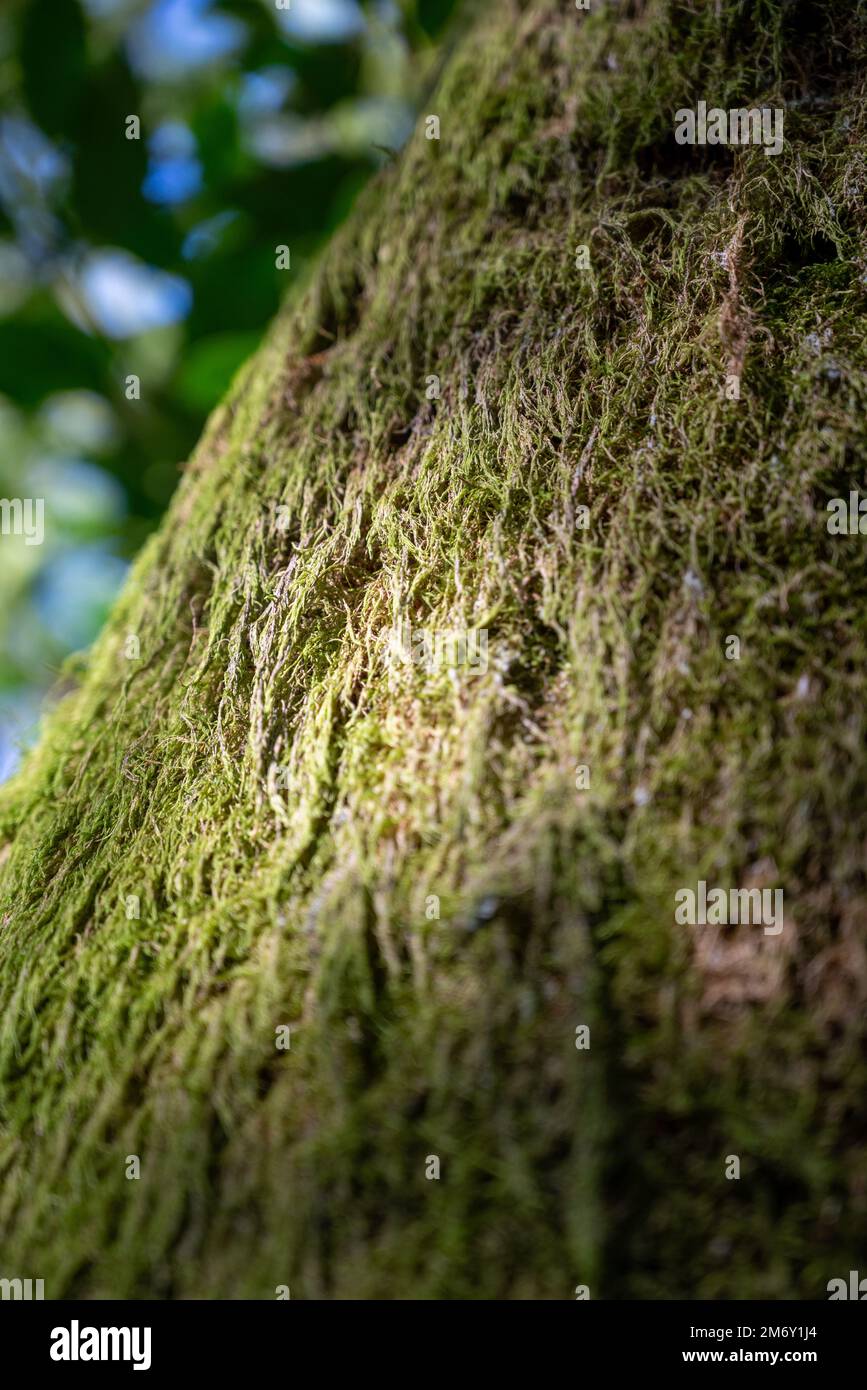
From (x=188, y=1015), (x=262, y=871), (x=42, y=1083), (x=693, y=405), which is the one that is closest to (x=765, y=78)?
(x=693, y=405)

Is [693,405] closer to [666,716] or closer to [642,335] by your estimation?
[642,335]

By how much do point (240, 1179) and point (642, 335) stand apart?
0.98 metres

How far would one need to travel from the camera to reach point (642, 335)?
1.04 metres
